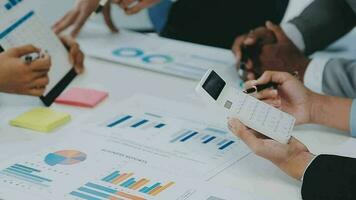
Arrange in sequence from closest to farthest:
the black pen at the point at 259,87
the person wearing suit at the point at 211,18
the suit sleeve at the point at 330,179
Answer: the suit sleeve at the point at 330,179
the black pen at the point at 259,87
the person wearing suit at the point at 211,18

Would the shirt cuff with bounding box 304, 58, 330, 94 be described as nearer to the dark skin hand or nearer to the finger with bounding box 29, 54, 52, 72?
the dark skin hand

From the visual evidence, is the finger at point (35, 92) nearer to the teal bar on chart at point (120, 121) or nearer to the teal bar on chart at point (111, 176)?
the teal bar on chart at point (120, 121)

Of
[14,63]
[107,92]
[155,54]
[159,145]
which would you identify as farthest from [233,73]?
[14,63]

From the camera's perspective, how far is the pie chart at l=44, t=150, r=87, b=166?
902 mm

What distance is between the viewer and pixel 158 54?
1.41 meters

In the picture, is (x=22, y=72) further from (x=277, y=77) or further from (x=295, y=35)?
(x=295, y=35)

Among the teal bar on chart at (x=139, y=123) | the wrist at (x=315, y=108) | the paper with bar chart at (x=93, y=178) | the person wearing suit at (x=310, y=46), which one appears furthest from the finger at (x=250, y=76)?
the paper with bar chart at (x=93, y=178)

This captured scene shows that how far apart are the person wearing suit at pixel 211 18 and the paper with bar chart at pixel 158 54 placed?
3.3 inches

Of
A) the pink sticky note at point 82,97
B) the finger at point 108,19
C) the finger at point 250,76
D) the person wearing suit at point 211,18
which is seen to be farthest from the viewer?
the person wearing suit at point 211,18

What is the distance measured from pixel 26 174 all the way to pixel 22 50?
31 centimetres

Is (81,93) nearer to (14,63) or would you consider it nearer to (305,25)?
(14,63)

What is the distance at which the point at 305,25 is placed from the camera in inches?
58.5

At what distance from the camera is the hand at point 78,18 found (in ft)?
4.71

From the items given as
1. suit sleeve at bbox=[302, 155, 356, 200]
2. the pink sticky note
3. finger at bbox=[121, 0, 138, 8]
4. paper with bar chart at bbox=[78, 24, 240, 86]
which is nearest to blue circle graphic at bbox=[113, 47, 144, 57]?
paper with bar chart at bbox=[78, 24, 240, 86]
